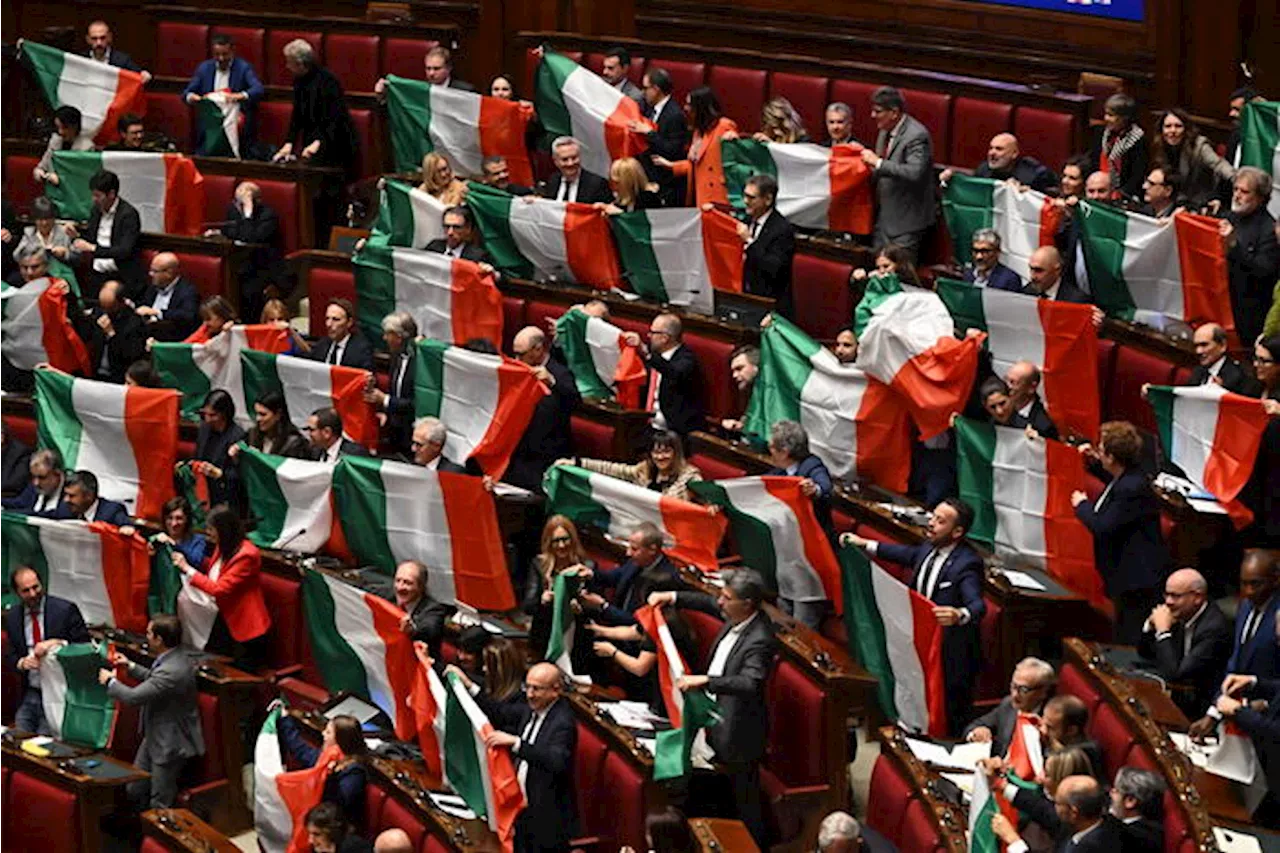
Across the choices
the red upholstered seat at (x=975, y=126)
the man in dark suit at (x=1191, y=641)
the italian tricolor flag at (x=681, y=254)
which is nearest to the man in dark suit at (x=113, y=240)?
the italian tricolor flag at (x=681, y=254)

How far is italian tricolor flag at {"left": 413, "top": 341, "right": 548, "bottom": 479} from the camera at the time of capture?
8195mm

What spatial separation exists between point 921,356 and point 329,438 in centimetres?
200

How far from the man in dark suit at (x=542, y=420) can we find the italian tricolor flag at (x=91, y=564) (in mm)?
1253

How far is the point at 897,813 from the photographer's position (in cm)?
586

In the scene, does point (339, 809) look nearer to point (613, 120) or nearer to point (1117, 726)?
point (1117, 726)

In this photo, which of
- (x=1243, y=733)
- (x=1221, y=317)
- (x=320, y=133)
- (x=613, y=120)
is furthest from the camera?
(x=320, y=133)

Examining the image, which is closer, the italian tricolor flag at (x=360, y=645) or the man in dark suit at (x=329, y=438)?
the italian tricolor flag at (x=360, y=645)

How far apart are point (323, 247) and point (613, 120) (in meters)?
1.53

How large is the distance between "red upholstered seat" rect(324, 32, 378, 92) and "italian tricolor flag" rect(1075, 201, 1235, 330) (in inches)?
163

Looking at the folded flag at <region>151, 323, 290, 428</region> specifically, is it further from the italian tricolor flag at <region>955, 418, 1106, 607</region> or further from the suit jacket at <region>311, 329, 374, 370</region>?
the italian tricolor flag at <region>955, 418, 1106, 607</region>

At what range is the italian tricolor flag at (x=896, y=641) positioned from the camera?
642 centimetres

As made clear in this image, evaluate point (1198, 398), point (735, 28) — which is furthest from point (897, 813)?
point (735, 28)

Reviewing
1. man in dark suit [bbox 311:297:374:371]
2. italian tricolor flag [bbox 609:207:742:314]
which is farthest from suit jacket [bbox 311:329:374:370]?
italian tricolor flag [bbox 609:207:742:314]

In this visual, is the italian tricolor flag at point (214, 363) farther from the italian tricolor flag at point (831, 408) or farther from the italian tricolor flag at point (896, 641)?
the italian tricolor flag at point (896, 641)
